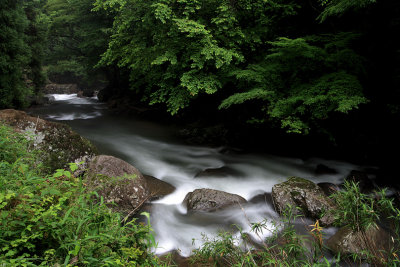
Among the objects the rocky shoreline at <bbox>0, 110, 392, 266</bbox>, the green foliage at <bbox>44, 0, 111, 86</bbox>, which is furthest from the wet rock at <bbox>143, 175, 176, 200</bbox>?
the green foliage at <bbox>44, 0, 111, 86</bbox>

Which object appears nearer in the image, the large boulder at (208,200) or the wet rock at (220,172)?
the large boulder at (208,200)

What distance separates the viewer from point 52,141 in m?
5.91

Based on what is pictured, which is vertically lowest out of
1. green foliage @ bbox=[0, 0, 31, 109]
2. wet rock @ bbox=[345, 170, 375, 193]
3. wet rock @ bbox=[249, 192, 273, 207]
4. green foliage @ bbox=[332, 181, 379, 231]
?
wet rock @ bbox=[249, 192, 273, 207]

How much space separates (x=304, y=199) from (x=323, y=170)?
2960 millimetres

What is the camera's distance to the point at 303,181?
18.7 feet

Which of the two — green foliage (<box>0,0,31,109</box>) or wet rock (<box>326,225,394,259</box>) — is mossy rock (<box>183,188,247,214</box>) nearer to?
wet rock (<box>326,225,394,259</box>)

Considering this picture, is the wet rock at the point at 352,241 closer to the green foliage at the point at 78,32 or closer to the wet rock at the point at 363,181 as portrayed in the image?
the wet rock at the point at 363,181

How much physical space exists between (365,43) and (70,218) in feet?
27.7

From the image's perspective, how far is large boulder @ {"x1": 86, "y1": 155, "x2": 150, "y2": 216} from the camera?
5047 mm

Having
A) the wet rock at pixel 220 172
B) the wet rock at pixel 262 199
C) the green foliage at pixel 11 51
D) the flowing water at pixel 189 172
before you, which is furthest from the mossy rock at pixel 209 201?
the green foliage at pixel 11 51

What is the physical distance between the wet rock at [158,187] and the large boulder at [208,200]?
734 mm

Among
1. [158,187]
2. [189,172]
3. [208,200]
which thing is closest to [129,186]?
[158,187]

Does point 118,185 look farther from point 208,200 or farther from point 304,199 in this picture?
point 304,199

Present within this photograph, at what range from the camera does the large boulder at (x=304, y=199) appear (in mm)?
4906
